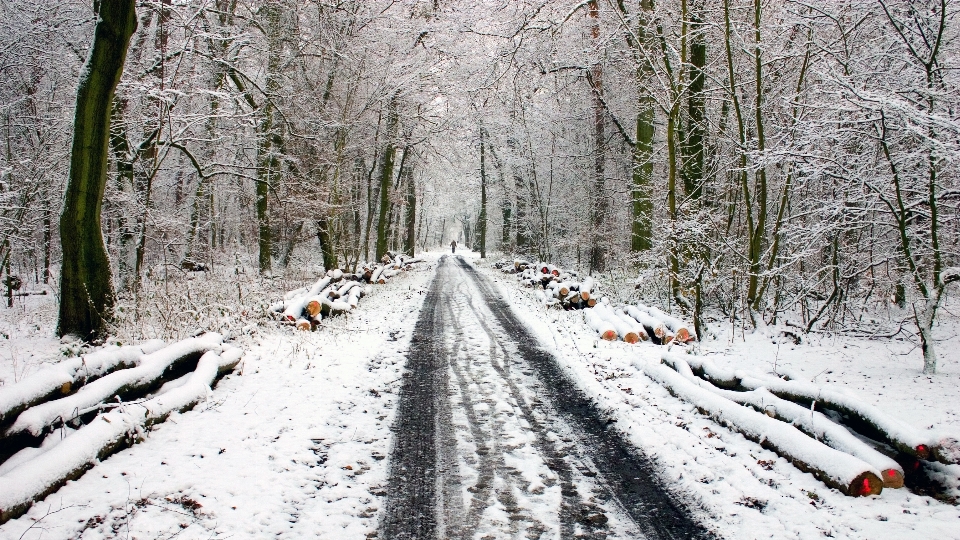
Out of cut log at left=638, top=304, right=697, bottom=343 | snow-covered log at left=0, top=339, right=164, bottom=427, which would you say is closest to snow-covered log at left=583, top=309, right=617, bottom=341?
cut log at left=638, top=304, right=697, bottom=343

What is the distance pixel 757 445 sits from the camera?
4680 millimetres

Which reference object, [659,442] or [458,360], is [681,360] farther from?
[458,360]

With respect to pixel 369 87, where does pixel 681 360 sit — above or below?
below

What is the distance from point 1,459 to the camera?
3662 millimetres

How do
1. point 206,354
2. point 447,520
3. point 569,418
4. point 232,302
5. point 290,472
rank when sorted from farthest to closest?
1. point 232,302
2. point 206,354
3. point 569,418
4. point 290,472
5. point 447,520

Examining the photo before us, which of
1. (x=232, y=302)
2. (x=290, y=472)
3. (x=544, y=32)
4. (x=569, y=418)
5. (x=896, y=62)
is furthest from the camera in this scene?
(x=544, y=32)

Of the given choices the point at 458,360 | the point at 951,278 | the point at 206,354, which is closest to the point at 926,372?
the point at 951,278

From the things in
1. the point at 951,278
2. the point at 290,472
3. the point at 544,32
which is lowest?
the point at 290,472

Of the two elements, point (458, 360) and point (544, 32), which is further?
point (544, 32)

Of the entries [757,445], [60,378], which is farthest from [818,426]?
[60,378]

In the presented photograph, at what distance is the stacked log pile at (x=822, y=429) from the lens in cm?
371

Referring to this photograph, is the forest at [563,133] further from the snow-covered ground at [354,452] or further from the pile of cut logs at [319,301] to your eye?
the pile of cut logs at [319,301]

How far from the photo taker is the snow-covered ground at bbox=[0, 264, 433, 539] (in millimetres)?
3307

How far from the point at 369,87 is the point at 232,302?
11536 millimetres
